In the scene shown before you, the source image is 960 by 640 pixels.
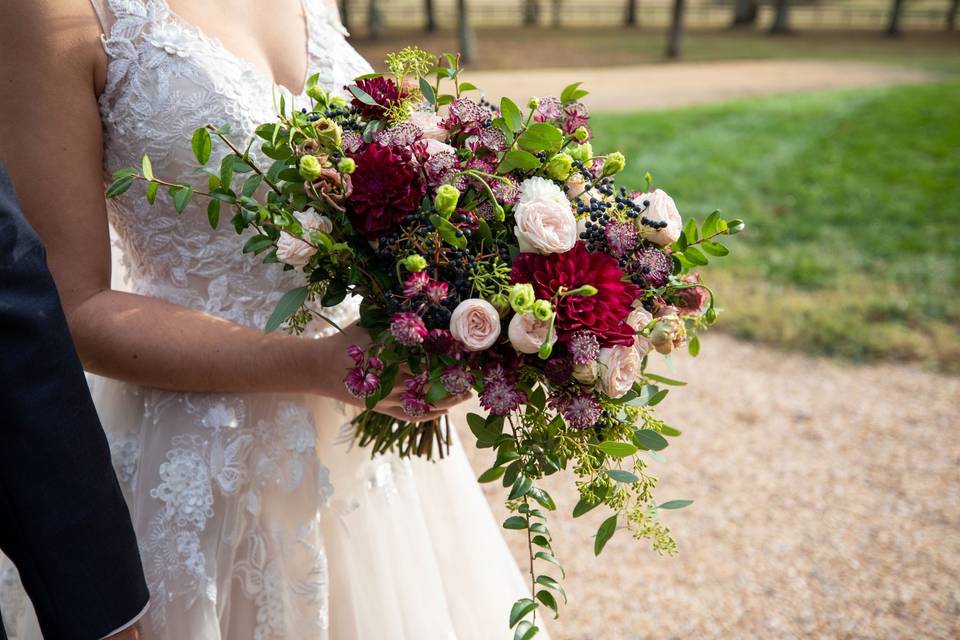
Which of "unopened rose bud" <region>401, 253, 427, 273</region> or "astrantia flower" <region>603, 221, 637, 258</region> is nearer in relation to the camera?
"unopened rose bud" <region>401, 253, 427, 273</region>

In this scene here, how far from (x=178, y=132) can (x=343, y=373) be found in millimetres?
589

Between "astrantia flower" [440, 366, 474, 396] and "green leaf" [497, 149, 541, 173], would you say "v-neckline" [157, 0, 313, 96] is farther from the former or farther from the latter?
"astrantia flower" [440, 366, 474, 396]

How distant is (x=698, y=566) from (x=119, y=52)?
3.40m

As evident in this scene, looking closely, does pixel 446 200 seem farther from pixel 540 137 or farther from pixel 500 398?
pixel 500 398

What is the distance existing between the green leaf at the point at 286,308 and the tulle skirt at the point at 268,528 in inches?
14.3

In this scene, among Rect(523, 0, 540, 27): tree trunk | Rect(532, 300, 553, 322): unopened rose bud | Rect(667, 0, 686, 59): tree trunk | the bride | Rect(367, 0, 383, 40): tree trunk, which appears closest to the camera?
Rect(532, 300, 553, 322): unopened rose bud

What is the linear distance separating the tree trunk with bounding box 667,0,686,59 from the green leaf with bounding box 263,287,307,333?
85.6 feet

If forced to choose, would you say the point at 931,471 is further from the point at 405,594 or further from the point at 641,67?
the point at 641,67

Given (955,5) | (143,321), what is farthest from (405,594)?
(955,5)

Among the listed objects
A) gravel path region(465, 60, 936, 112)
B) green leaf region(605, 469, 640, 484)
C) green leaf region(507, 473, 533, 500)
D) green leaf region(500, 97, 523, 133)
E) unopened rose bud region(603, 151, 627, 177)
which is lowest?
gravel path region(465, 60, 936, 112)

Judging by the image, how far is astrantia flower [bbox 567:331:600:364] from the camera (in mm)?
1382

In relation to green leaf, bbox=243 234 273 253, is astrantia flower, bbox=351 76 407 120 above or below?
above

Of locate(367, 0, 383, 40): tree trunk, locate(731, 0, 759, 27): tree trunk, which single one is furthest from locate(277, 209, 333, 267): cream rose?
locate(731, 0, 759, 27): tree trunk

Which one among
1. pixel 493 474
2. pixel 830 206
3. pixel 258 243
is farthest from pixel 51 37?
pixel 830 206
